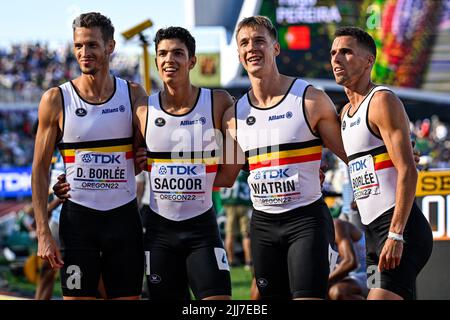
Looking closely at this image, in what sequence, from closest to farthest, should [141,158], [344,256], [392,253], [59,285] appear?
1. [392,253]
2. [141,158]
3. [344,256]
4. [59,285]

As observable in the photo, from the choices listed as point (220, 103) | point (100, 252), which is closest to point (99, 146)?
point (100, 252)

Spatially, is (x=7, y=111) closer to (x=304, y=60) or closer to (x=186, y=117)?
(x=304, y=60)

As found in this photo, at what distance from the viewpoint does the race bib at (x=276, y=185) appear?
5.50m

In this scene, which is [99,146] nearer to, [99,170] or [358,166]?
[99,170]

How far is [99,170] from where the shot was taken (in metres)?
5.85

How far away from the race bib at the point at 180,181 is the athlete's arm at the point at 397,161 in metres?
1.34

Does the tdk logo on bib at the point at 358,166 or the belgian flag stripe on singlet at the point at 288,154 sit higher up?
the belgian flag stripe on singlet at the point at 288,154

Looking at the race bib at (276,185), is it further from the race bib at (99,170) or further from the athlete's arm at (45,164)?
the athlete's arm at (45,164)

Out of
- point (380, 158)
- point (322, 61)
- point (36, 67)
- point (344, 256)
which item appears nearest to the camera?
point (380, 158)

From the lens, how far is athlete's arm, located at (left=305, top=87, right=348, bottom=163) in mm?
5551

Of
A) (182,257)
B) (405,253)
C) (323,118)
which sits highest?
(323,118)

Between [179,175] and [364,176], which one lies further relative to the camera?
[179,175]

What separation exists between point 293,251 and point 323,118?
3.05ft

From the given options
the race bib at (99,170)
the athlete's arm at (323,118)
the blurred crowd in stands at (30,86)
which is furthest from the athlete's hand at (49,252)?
the blurred crowd in stands at (30,86)
